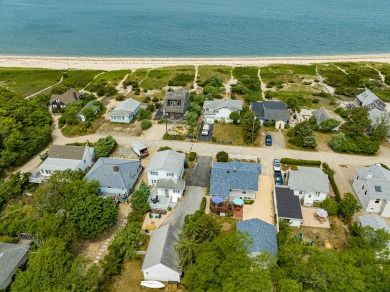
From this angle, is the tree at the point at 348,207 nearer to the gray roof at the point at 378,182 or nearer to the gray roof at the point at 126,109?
the gray roof at the point at 378,182

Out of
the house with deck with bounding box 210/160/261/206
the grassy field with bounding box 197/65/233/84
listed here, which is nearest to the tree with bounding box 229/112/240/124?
the house with deck with bounding box 210/160/261/206

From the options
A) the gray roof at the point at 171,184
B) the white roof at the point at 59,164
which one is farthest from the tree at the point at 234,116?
the white roof at the point at 59,164

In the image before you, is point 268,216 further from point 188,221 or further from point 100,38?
point 100,38

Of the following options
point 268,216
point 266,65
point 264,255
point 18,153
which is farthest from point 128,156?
point 266,65

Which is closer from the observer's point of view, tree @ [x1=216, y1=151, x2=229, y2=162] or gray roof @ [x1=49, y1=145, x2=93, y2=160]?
gray roof @ [x1=49, y1=145, x2=93, y2=160]

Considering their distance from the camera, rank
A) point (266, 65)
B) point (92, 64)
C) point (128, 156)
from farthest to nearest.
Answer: point (92, 64) → point (266, 65) → point (128, 156)

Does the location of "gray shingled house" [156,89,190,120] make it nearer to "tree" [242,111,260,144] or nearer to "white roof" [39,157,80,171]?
"tree" [242,111,260,144]
